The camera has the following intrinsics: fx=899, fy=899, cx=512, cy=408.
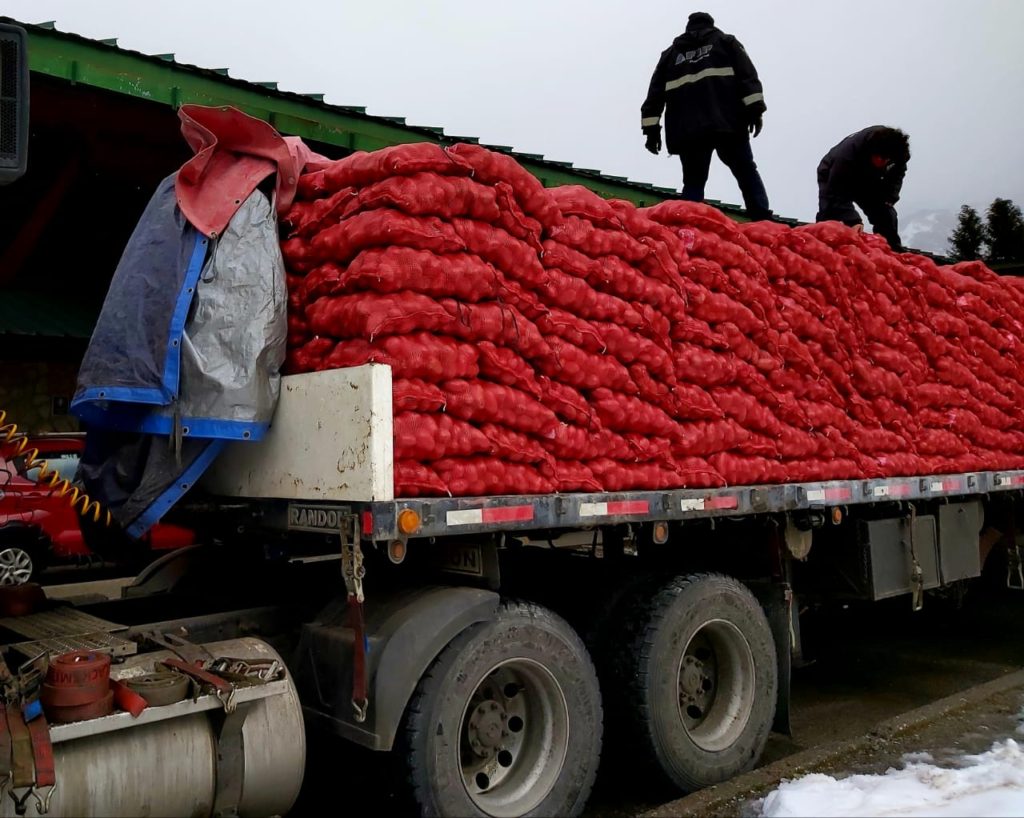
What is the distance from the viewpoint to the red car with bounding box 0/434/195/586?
10.3m

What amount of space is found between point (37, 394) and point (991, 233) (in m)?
34.0

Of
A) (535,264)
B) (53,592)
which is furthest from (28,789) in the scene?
(53,592)

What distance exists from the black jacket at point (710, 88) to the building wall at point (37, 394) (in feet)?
30.5

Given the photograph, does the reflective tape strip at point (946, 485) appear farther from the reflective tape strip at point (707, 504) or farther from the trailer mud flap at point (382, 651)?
the trailer mud flap at point (382, 651)

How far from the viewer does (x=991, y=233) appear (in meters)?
34.7

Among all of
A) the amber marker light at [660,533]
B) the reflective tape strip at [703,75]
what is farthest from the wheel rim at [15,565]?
the reflective tape strip at [703,75]

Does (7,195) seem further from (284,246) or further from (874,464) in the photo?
(874,464)

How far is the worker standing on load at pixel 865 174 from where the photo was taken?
Result: 8.34 m

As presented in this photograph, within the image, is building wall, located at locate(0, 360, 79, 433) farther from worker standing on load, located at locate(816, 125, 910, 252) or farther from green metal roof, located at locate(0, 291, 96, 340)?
worker standing on load, located at locate(816, 125, 910, 252)

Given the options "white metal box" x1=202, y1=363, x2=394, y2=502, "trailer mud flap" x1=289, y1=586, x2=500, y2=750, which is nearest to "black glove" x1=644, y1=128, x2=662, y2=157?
"white metal box" x1=202, y1=363, x2=394, y2=502

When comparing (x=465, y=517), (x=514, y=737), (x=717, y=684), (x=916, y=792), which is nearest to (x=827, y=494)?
(x=717, y=684)

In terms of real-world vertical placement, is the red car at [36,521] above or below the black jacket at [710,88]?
below

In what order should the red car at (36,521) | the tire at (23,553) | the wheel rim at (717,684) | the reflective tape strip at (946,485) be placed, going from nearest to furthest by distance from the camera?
1. the wheel rim at (717,684)
2. the reflective tape strip at (946,485)
3. the red car at (36,521)
4. the tire at (23,553)

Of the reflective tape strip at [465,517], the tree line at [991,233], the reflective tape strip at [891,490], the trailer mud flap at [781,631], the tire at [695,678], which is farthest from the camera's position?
the tree line at [991,233]
